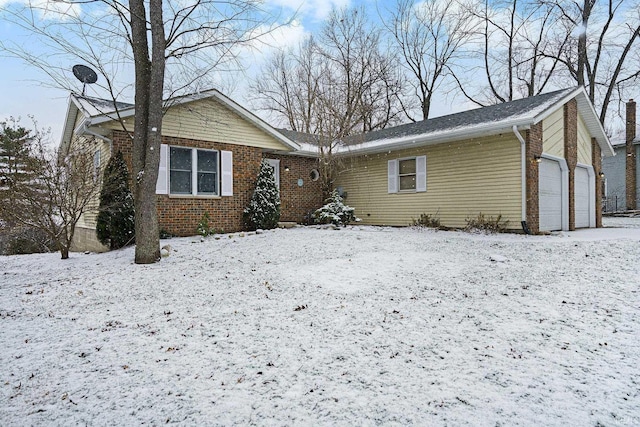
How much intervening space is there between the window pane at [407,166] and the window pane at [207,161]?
6.30m

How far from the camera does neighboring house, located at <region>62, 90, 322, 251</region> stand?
9.17 metres

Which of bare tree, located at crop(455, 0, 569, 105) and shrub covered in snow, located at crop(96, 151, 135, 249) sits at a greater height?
bare tree, located at crop(455, 0, 569, 105)

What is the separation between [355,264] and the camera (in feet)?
18.8

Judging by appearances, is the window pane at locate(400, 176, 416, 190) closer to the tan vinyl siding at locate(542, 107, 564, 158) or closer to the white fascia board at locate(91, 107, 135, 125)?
the tan vinyl siding at locate(542, 107, 564, 158)

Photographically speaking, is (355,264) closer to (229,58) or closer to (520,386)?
(520,386)

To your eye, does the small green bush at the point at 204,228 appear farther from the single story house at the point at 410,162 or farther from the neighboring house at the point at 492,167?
the neighboring house at the point at 492,167

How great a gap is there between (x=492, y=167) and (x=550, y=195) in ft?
7.26

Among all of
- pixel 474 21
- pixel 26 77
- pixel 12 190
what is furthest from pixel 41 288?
pixel 474 21

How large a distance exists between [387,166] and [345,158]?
6.02 ft

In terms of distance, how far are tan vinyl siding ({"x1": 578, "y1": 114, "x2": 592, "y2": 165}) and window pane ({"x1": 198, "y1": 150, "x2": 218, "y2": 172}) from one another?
1209 cm

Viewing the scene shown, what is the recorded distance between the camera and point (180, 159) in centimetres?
998

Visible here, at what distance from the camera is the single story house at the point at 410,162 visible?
979 cm

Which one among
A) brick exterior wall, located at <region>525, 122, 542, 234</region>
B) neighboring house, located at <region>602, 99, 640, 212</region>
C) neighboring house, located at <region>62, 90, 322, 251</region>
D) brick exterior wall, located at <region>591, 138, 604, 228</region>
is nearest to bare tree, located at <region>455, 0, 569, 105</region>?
neighboring house, located at <region>602, 99, 640, 212</region>

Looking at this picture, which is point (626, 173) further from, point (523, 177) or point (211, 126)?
point (211, 126)
